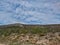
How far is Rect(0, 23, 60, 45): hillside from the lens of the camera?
141 centimetres

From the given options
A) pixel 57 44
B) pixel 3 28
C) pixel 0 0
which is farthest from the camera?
pixel 0 0

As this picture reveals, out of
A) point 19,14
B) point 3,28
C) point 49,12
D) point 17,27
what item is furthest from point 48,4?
point 3,28

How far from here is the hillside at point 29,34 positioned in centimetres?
141

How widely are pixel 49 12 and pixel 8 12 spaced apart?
46 centimetres

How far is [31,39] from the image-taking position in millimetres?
1444

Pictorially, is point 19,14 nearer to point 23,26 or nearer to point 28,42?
point 23,26

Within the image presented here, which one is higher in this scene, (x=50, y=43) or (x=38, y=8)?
(x=38, y=8)

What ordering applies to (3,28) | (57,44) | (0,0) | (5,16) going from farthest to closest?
(0,0) → (5,16) → (3,28) → (57,44)

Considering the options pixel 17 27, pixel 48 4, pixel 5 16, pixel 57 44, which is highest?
pixel 48 4

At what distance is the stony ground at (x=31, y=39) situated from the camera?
55.2 inches

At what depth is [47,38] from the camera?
1.45 m

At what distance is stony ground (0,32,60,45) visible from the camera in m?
1.40

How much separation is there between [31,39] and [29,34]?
0.21 feet

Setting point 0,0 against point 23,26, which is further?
point 0,0
